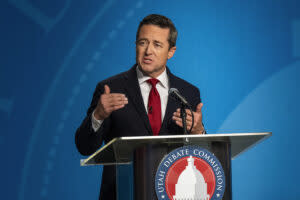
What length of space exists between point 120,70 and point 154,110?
1.24 metres

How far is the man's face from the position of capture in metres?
2.13

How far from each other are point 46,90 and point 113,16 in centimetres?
71

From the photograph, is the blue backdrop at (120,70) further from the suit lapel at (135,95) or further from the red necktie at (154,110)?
the red necktie at (154,110)

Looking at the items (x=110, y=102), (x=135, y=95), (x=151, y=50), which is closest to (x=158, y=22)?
(x=151, y=50)

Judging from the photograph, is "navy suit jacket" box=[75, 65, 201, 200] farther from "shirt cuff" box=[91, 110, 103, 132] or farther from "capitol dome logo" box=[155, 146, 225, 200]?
"capitol dome logo" box=[155, 146, 225, 200]

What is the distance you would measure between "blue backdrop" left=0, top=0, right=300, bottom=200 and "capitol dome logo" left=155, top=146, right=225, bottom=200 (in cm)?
189

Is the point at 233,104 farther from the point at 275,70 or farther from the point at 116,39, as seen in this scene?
the point at 116,39

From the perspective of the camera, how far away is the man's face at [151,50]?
2.13 m

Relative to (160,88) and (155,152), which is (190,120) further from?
(160,88)

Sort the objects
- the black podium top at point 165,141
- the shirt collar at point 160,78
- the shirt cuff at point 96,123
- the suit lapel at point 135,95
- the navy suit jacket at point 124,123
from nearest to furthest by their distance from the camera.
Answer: the black podium top at point 165,141, the shirt cuff at point 96,123, the navy suit jacket at point 124,123, the suit lapel at point 135,95, the shirt collar at point 160,78

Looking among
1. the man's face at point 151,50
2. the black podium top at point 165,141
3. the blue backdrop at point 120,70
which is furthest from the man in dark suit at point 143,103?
the blue backdrop at point 120,70

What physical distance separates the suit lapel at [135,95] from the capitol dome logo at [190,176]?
0.63 meters

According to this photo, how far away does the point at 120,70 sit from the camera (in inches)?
125

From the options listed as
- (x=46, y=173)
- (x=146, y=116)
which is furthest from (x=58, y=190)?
(x=146, y=116)
